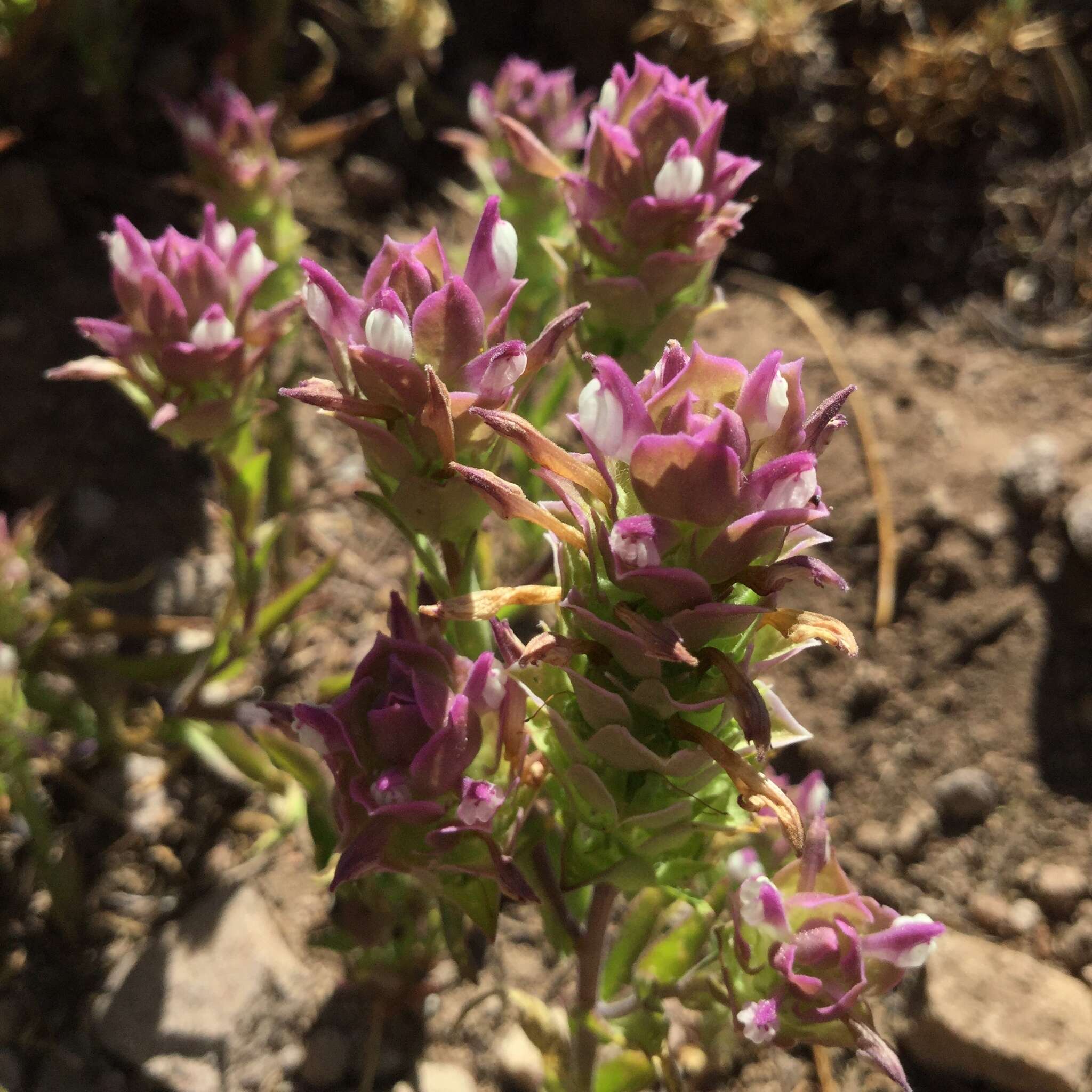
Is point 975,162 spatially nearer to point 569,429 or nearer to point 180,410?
point 569,429

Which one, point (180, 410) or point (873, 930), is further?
point (180, 410)

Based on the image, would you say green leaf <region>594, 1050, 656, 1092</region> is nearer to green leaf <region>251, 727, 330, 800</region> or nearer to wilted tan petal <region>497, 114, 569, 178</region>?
green leaf <region>251, 727, 330, 800</region>

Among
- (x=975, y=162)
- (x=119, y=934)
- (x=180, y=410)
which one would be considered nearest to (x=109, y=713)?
(x=119, y=934)

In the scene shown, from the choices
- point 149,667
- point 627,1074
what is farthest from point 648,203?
point 149,667

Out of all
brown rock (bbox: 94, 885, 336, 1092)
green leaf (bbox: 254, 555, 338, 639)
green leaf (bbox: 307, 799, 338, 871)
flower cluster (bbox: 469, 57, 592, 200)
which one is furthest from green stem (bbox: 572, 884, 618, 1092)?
flower cluster (bbox: 469, 57, 592, 200)

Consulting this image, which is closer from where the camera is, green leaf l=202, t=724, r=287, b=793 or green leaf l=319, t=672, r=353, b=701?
green leaf l=319, t=672, r=353, b=701
